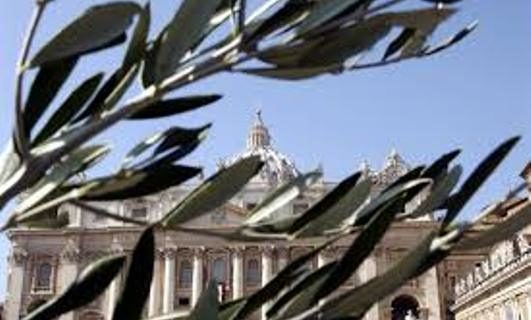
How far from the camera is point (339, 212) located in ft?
10.0

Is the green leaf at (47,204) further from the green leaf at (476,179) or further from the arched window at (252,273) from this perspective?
the arched window at (252,273)

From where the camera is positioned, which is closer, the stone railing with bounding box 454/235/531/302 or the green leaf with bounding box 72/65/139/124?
the green leaf with bounding box 72/65/139/124

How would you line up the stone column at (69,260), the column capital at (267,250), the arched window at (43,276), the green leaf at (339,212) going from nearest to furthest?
the green leaf at (339,212), the stone column at (69,260), the arched window at (43,276), the column capital at (267,250)

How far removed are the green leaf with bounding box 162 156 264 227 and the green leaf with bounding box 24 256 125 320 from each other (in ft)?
0.76

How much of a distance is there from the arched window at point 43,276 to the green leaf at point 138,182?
54.9 m

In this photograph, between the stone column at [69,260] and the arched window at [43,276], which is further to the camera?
the arched window at [43,276]

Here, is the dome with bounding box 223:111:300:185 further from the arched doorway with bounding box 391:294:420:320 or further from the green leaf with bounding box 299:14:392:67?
the green leaf with bounding box 299:14:392:67

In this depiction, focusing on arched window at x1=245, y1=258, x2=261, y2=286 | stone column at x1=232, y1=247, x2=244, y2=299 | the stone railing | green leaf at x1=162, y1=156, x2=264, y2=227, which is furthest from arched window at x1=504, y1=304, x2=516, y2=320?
green leaf at x1=162, y1=156, x2=264, y2=227

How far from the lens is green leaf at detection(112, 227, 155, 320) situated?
2.60 m

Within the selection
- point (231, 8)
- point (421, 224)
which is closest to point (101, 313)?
point (421, 224)

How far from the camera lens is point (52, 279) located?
55.8m

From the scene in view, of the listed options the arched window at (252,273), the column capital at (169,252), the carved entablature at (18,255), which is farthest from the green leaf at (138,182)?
the carved entablature at (18,255)

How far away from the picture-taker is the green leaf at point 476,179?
9.31 ft

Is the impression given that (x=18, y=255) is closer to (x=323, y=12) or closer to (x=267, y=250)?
(x=267, y=250)
